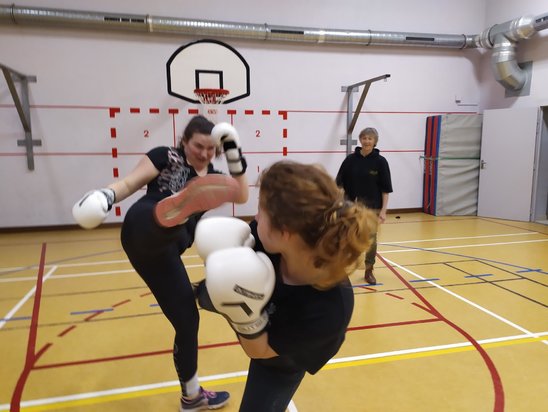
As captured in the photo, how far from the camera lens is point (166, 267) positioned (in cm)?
177

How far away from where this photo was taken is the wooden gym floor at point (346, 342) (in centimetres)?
220

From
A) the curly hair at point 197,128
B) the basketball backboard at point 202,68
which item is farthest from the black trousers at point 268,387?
the basketball backboard at point 202,68

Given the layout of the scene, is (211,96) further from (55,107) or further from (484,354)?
(484,354)

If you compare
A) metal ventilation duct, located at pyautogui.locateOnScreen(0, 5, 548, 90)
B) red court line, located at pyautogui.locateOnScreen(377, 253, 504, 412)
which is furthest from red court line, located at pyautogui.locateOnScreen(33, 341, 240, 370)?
metal ventilation duct, located at pyautogui.locateOnScreen(0, 5, 548, 90)

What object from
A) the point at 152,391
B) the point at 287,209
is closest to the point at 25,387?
the point at 152,391

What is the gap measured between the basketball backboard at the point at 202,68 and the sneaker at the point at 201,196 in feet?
17.4

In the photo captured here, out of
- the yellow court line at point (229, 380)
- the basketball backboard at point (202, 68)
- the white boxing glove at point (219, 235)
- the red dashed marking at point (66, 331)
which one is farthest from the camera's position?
the basketball backboard at point (202, 68)

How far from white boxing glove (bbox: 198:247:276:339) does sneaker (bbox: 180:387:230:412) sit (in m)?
1.26

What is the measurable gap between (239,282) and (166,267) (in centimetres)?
89

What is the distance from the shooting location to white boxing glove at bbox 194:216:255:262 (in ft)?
3.75

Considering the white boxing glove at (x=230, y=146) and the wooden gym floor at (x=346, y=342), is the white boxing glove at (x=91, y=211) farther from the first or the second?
the wooden gym floor at (x=346, y=342)

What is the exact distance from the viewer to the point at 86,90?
21.2 feet

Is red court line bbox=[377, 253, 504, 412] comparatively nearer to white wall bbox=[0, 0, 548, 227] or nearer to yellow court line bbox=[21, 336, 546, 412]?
yellow court line bbox=[21, 336, 546, 412]

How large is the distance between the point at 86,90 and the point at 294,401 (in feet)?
20.2
